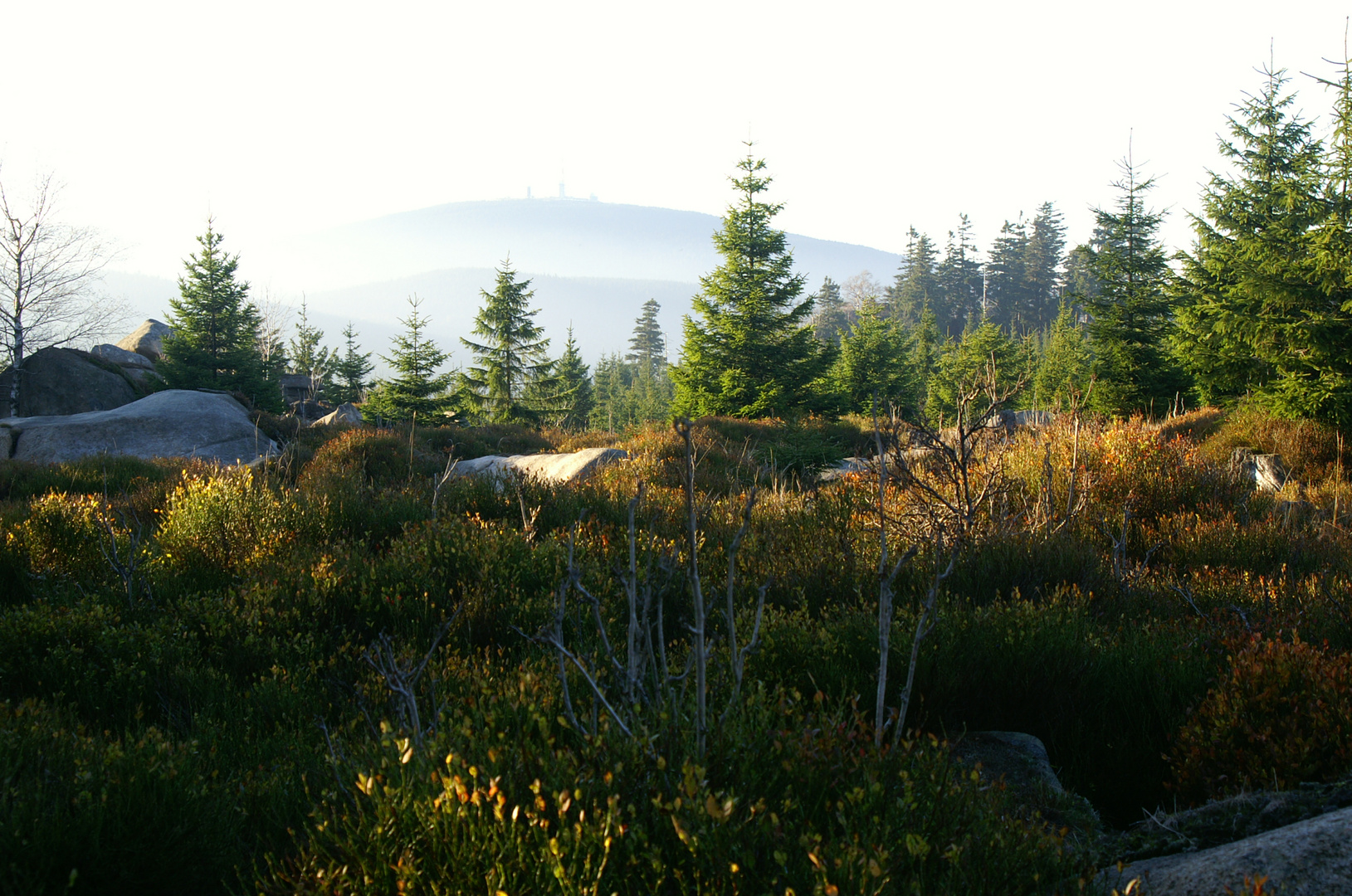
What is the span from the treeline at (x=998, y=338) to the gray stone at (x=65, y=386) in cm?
294

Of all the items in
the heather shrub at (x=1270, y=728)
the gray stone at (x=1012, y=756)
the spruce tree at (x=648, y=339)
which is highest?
the spruce tree at (x=648, y=339)

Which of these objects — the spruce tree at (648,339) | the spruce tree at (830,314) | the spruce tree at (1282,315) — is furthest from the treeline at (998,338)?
the spruce tree at (648,339)

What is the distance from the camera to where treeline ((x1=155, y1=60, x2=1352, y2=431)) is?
39.0 ft

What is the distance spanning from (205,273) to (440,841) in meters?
29.0

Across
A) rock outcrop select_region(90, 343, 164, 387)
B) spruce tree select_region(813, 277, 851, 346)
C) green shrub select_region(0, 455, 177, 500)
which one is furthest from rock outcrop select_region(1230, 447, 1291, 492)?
spruce tree select_region(813, 277, 851, 346)

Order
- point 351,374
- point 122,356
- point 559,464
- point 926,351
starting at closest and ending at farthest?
point 559,464 → point 122,356 → point 351,374 → point 926,351

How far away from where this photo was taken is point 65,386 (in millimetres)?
20359

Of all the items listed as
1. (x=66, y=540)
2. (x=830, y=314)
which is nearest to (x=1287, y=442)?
(x=66, y=540)

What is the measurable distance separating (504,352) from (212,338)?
40.5 ft

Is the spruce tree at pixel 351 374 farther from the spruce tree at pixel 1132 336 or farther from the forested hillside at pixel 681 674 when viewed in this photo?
the spruce tree at pixel 1132 336

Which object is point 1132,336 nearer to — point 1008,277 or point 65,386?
point 65,386

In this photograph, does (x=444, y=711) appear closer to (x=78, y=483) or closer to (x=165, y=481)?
(x=165, y=481)

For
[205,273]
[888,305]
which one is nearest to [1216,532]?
[205,273]

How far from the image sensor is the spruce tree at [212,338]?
24328mm
